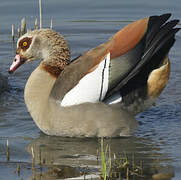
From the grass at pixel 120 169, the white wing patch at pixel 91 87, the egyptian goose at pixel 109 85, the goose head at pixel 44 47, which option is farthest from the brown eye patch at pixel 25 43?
the grass at pixel 120 169

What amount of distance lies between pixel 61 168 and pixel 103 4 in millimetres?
7531

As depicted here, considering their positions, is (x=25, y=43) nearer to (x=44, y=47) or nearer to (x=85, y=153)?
(x=44, y=47)

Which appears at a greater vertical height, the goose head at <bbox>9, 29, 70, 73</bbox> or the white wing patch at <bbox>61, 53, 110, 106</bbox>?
the goose head at <bbox>9, 29, 70, 73</bbox>

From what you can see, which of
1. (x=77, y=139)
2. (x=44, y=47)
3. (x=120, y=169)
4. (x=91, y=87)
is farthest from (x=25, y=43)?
(x=120, y=169)

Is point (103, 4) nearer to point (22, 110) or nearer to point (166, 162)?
point (22, 110)

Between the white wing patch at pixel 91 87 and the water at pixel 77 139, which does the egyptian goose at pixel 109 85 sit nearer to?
the white wing patch at pixel 91 87

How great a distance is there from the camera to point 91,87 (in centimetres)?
744

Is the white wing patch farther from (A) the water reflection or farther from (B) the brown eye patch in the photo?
(B) the brown eye patch

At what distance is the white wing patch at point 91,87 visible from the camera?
7379 millimetres

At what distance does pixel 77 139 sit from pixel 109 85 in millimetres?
787

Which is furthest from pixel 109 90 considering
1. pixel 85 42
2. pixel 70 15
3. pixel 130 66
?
pixel 70 15

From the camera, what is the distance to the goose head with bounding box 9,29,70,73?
25.8 ft

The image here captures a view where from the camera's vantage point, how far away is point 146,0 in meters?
13.4

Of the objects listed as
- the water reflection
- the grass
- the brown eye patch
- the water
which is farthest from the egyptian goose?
the grass
